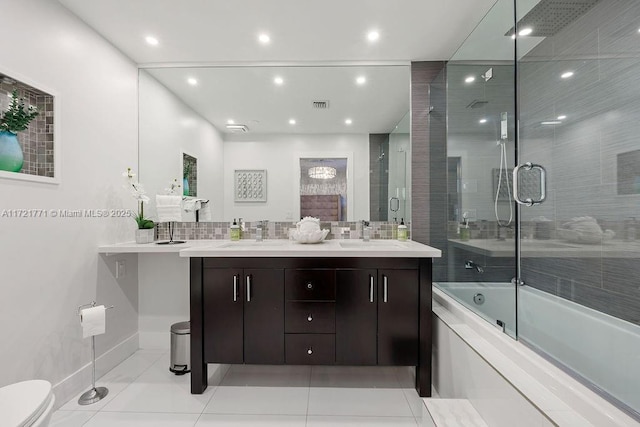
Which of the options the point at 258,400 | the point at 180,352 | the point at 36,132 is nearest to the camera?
the point at 36,132

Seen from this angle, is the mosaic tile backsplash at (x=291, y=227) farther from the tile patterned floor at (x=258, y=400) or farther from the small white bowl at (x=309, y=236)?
the tile patterned floor at (x=258, y=400)

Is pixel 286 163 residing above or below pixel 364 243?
above

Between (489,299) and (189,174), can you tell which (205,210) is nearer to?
(189,174)

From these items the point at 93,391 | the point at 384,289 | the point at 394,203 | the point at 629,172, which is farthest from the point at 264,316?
the point at 629,172

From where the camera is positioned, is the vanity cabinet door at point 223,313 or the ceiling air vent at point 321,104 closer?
the vanity cabinet door at point 223,313

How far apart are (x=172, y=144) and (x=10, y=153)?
1148mm

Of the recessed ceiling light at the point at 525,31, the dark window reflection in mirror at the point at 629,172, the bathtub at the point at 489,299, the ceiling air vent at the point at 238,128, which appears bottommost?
the bathtub at the point at 489,299

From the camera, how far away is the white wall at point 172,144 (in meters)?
2.52

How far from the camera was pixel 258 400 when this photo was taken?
183cm

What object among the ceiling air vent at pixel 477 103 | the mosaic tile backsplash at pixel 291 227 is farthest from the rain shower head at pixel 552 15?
the mosaic tile backsplash at pixel 291 227

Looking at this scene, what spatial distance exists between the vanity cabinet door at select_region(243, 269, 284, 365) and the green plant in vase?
4.55 ft

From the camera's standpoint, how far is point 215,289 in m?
1.90

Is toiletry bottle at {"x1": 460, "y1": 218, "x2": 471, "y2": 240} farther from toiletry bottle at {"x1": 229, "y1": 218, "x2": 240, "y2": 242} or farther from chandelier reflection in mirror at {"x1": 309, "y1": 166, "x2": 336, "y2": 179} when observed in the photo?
toiletry bottle at {"x1": 229, "y1": 218, "x2": 240, "y2": 242}

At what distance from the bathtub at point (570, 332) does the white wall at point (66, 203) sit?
104 inches
